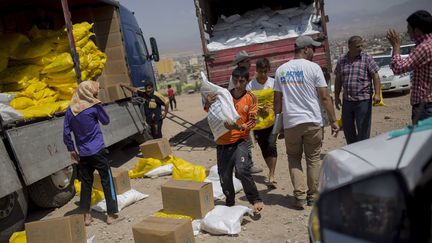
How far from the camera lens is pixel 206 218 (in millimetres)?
3869

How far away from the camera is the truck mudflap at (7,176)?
12.3ft

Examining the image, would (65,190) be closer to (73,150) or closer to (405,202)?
(73,150)

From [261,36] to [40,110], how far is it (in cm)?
428

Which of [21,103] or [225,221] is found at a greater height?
[21,103]

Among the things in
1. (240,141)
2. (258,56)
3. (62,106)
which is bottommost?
(240,141)

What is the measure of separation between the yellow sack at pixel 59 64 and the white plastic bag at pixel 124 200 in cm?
202

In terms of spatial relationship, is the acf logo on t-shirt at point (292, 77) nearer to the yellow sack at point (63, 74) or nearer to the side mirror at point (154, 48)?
the yellow sack at point (63, 74)

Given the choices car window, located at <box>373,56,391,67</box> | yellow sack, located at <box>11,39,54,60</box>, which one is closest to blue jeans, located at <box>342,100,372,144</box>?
yellow sack, located at <box>11,39,54,60</box>

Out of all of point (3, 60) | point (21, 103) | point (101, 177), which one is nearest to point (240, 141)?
point (101, 177)

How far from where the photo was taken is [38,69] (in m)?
5.79

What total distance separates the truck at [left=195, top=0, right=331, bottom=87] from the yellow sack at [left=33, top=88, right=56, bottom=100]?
9.61ft

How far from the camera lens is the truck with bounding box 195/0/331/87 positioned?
742cm

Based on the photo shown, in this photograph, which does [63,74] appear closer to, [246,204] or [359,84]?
[246,204]

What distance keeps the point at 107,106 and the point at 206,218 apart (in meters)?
3.19
